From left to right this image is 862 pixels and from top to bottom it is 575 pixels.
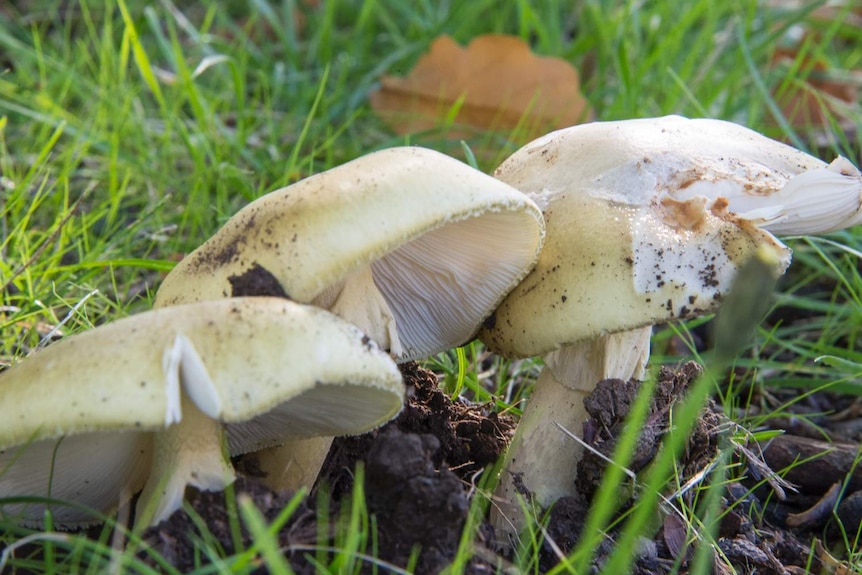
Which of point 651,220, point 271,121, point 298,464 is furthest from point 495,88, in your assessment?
point 298,464

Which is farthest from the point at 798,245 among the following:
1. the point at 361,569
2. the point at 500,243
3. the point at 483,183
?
the point at 361,569

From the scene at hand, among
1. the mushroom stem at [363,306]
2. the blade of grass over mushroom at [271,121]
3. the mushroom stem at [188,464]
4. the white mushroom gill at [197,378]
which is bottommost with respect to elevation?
the blade of grass over mushroom at [271,121]

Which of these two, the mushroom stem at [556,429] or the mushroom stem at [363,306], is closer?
the mushroom stem at [363,306]

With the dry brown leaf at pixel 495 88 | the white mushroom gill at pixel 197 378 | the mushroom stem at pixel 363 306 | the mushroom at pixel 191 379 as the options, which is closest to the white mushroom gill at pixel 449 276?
the mushroom stem at pixel 363 306

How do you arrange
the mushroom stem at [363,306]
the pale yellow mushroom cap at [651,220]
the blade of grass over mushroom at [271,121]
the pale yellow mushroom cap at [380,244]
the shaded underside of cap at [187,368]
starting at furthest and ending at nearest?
1. the blade of grass over mushroom at [271,121]
2. the mushroom stem at [363,306]
3. the pale yellow mushroom cap at [651,220]
4. the pale yellow mushroom cap at [380,244]
5. the shaded underside of cap at [187,368]

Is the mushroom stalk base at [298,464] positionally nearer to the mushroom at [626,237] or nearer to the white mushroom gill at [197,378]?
the mushroom at [626,237]

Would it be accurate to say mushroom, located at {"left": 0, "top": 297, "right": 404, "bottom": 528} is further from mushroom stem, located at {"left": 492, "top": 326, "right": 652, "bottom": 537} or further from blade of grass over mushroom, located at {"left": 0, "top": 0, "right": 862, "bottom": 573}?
mushroom stem, located at {"left": 492, "top": 326, "right": 652, "bottom": 537}

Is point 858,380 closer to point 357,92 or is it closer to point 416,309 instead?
point 416,309
